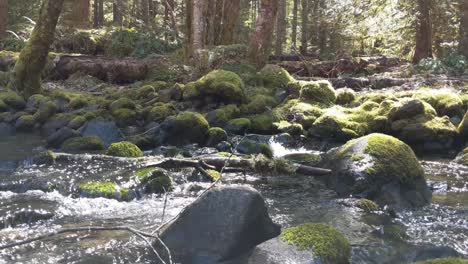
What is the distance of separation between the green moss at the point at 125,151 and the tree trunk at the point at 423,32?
40.1 ft

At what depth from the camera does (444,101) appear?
11727mm

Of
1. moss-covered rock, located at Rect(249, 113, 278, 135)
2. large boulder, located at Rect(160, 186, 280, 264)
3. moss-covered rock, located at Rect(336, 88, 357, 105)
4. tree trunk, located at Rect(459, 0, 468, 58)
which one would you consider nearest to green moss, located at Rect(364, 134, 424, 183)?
large boulder, located at Rect(160, 186, 280, 264)

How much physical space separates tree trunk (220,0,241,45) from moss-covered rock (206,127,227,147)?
754 centimetres

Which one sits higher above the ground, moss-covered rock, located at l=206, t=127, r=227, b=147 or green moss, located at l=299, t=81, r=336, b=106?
green moss, located at l=299, t=81, r=336, b=106

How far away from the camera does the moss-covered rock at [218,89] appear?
1234 cm

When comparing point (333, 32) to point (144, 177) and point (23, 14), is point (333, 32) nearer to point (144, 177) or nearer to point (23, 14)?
point (23, 14)

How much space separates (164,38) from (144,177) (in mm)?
14231

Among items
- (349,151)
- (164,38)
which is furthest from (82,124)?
(164,38)

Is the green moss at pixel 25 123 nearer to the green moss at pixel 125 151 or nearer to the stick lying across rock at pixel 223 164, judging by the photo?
the green moss at pixel 125 151

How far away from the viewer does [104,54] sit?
66.8 ft

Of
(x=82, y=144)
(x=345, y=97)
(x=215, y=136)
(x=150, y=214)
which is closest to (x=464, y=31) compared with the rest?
(x=345, y=97)

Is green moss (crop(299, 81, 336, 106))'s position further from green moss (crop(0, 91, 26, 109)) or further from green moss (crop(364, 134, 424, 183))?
green moss (crop(0, 91, 26, 109))

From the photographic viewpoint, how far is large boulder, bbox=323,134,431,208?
273 inches

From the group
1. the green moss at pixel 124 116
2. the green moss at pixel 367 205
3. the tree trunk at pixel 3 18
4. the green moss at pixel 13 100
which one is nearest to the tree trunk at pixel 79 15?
the tree trunk at pixel 3 18
